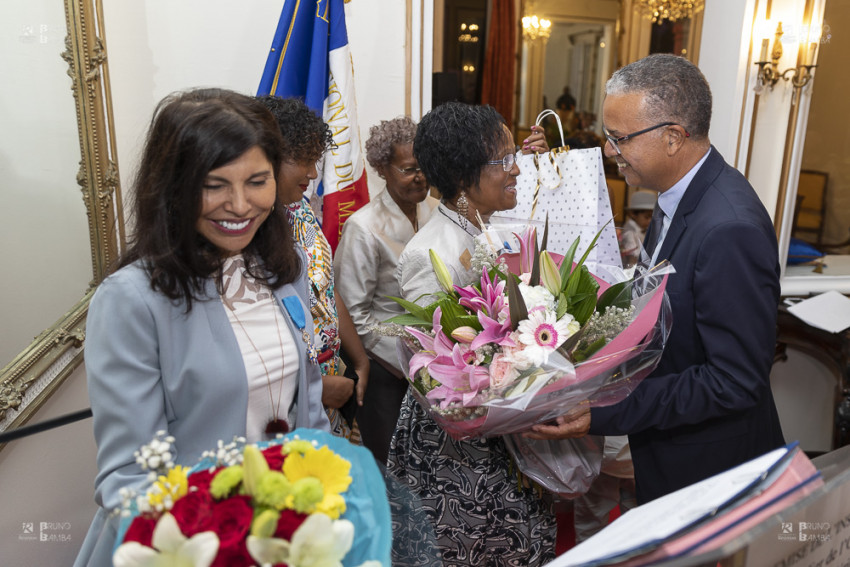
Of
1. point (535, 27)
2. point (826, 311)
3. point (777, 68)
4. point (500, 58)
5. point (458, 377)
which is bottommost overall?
point (826, 311)

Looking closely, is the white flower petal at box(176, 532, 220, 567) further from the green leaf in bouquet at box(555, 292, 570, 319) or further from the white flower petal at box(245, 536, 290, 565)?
the green leaf in bouquet at box(555, 292, 570, 319)

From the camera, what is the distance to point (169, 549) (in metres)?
0.62

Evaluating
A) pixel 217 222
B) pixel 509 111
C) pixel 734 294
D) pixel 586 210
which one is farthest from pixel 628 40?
pixel 217 222

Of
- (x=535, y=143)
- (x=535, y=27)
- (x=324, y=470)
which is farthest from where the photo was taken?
(x=535, y=27)

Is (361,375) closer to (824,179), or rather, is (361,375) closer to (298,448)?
(298,448)

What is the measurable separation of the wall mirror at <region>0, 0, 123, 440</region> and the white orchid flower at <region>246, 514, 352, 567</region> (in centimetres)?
109

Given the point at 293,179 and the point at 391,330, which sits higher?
the point at 293,179

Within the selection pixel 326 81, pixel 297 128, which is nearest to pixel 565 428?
pixel 297 128

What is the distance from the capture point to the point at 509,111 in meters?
6.71

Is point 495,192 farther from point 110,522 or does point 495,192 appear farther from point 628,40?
point 628,40

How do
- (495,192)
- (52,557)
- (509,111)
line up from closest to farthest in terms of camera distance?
(52,557) → (495,192) → (509,111)

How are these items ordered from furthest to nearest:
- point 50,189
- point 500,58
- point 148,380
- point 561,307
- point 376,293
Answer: point 500,58, point 376,293, point 50,189, point 561,307, point 148,380

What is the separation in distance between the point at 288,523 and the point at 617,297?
0.97m

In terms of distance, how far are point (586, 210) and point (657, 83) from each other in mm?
462
